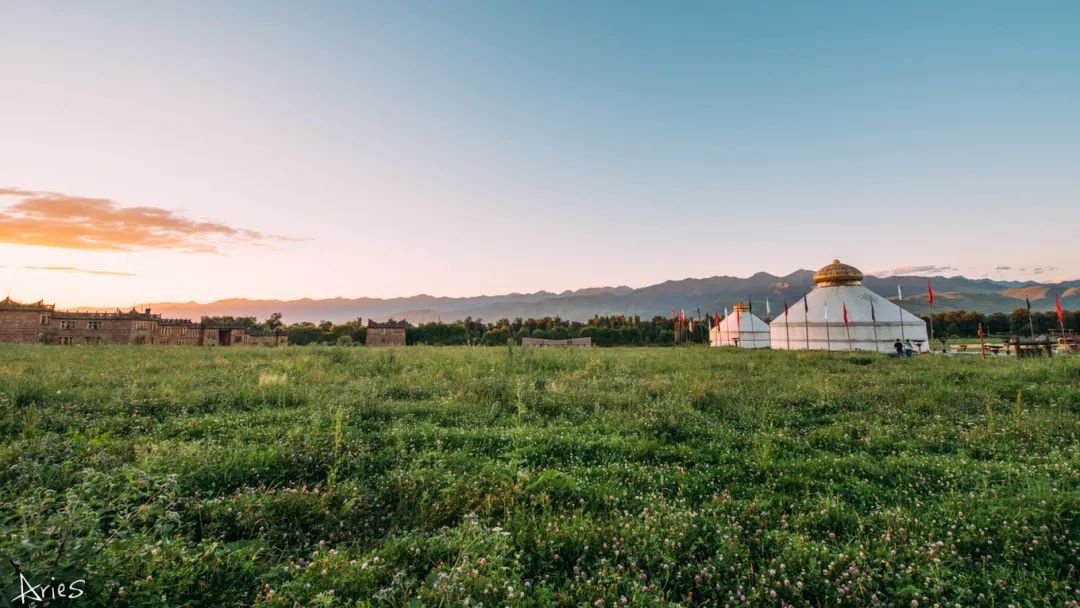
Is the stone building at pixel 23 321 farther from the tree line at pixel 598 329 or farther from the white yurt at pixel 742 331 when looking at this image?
the white yurt at pixel 742 331

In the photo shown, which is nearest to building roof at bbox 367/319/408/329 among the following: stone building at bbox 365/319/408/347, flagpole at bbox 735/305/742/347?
stone building at bbox 365/319/408/347

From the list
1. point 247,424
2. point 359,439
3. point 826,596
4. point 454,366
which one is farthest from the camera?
point 454,366

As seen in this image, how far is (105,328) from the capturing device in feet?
193

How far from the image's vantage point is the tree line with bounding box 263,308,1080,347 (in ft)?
216

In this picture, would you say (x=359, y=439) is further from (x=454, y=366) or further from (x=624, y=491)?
(x=454, y=366)

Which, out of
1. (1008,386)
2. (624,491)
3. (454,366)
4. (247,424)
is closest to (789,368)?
(1008,386)

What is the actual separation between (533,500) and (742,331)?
164 feet

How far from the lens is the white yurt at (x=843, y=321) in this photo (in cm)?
3212

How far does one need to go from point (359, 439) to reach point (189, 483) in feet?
6.48

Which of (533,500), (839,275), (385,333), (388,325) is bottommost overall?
(385,333)

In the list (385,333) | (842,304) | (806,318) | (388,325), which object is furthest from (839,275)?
(388,325)

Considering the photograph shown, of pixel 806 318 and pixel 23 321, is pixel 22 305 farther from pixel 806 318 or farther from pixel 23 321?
pixel 806 318

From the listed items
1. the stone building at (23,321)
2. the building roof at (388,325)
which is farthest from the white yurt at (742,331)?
the stone building at (23,321)

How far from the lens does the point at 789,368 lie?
16.5 meters
